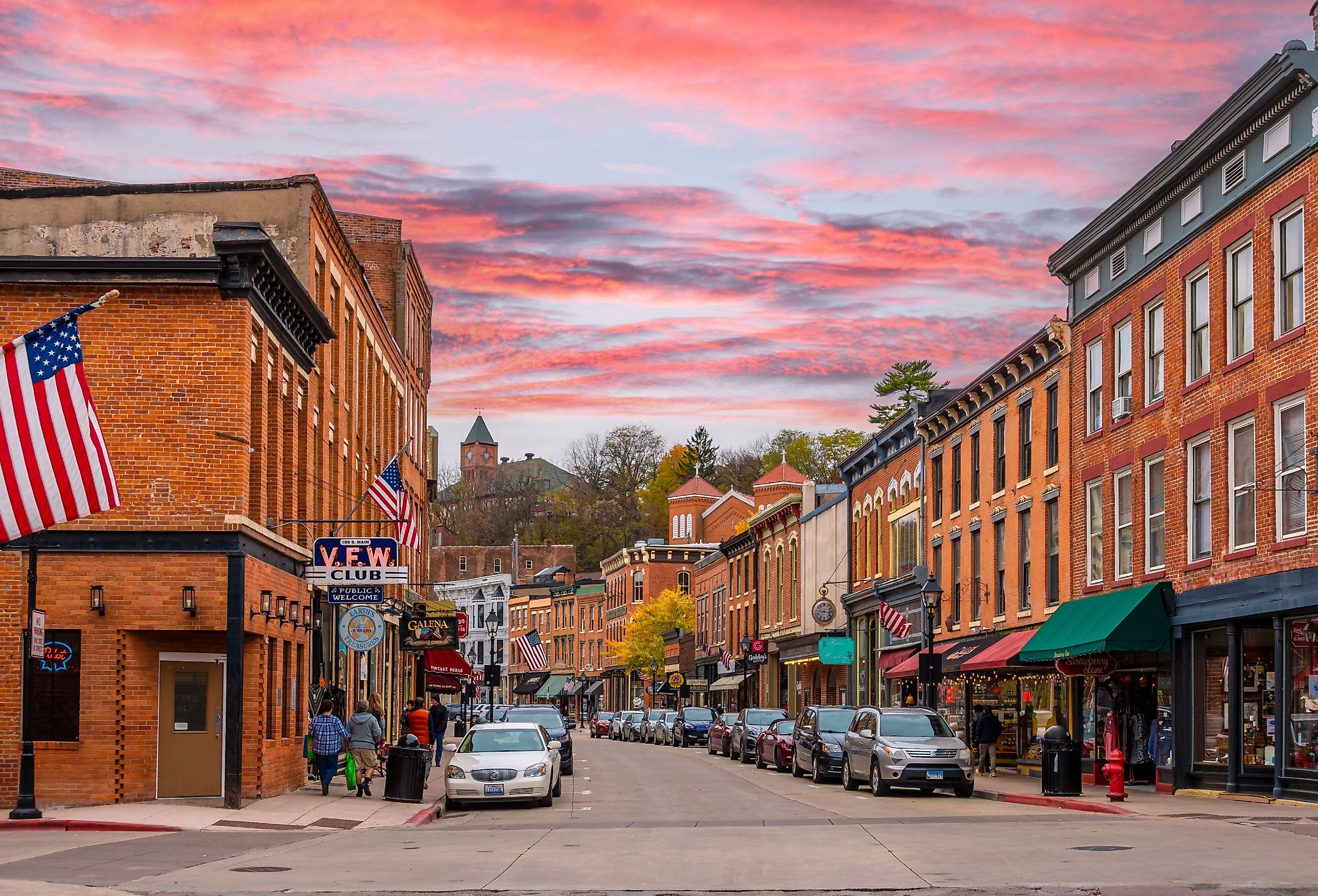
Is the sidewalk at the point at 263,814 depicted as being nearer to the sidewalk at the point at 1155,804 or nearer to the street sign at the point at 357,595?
the street sign at the point at 357,595

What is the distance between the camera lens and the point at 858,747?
31391 millimetres

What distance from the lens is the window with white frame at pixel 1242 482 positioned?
26.8 metres

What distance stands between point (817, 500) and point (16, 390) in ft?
170

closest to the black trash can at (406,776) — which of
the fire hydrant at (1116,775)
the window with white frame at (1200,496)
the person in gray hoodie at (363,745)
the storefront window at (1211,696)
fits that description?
the person in gray hoodie at (363,745)

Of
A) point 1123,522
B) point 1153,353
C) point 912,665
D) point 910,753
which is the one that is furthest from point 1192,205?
point 912,665

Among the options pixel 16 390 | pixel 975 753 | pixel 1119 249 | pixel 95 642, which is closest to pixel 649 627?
pixel 975 753

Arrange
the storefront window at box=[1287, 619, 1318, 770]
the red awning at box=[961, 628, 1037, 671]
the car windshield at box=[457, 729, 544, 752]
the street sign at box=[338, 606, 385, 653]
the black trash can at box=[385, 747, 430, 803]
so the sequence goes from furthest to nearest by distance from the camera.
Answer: the red awning at box=[961, 628, 1037, 671] → the street sign at box=[338, 606, 385, 653] → the car windshield at box=[457, 729, 544, 752] → the black trash can at box=[385, 747, 430, 803] → the storefront window at box=[1287, 619, 1318, 770]

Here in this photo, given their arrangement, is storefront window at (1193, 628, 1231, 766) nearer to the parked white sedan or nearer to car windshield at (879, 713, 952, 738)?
car windshield at (879, 713, 952, 738)

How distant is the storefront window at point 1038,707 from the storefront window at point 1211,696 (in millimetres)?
6340

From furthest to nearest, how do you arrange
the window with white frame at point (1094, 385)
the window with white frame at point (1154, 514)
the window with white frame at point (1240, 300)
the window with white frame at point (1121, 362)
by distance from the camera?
the window with white frame at point (1094, 385), the window with white frame at point (1121, 362), the window with white frame at point (1154, 514), the window with white frame at point (1240, 300)

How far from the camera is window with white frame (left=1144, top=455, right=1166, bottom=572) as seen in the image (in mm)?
30797

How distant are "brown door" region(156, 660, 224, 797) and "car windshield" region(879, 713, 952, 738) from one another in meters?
11.9

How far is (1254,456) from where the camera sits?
87.6ft

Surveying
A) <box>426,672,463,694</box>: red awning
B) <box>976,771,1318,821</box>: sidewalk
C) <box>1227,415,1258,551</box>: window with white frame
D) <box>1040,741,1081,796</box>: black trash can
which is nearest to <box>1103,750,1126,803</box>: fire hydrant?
<box>976,771,1318,821</box>: sidewalk
